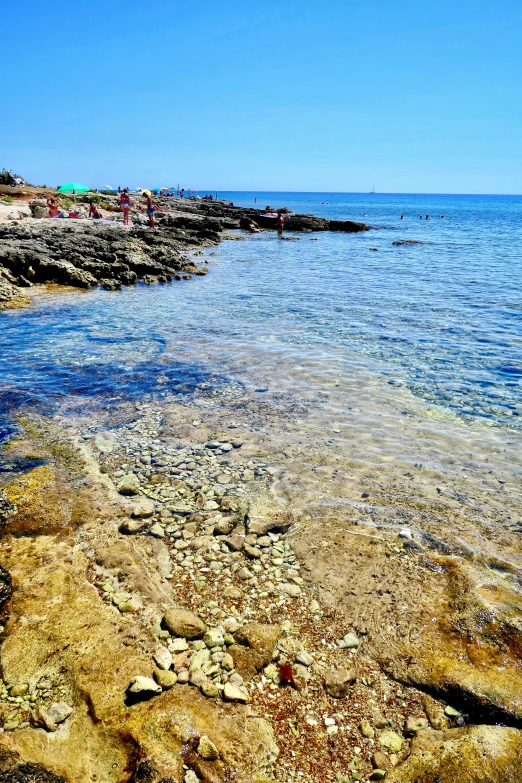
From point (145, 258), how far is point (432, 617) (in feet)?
82.9

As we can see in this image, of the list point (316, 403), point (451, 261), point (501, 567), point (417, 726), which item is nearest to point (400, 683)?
point (417, 726)

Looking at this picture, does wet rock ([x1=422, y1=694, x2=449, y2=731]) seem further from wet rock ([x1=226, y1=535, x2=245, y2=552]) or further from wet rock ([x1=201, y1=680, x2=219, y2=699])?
wet rock ([x1=226, y1=535, x2=245, y2=552])

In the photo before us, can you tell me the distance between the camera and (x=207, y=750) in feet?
10.6

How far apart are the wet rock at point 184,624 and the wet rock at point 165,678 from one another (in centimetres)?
45

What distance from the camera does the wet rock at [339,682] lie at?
3.96 m

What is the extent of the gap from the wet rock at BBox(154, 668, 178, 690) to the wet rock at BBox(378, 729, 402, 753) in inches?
69.8

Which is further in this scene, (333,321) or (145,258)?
(145,258)

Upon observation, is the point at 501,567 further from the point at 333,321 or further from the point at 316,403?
the point at 333,321

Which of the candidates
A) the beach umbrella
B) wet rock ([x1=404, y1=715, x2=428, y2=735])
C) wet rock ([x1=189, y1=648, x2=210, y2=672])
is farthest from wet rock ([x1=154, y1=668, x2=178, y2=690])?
the beach umbrella

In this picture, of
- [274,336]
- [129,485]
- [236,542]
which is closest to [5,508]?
[129,485]

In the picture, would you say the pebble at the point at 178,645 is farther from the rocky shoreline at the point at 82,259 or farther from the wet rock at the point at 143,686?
the rocky shoreline at the point at 82,259

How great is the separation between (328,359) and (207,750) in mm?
10520

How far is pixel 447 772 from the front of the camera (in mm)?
3131

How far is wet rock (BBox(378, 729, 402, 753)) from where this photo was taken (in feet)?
11.6
